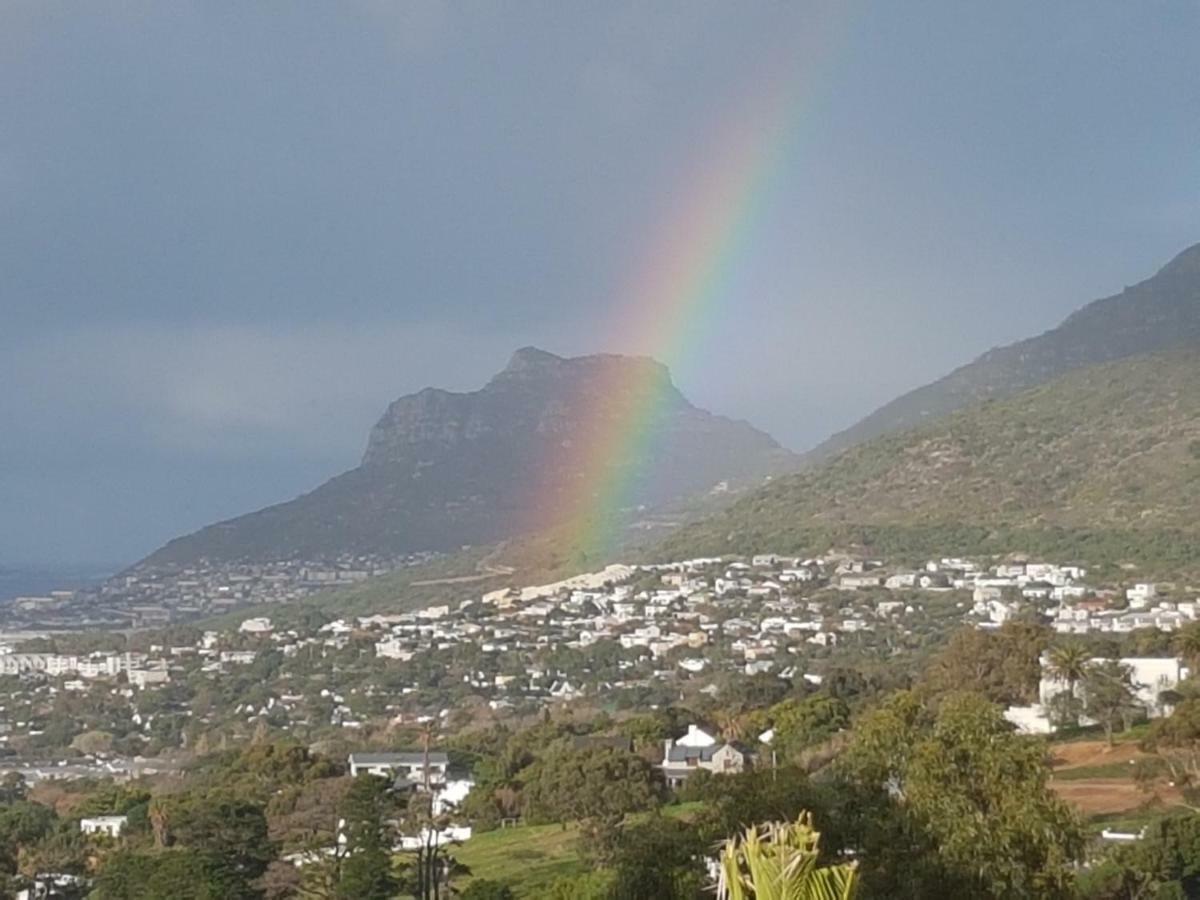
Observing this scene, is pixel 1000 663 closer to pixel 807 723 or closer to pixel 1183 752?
pixel 807 723

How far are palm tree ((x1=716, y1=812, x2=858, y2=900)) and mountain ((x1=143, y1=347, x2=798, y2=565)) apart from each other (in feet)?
388

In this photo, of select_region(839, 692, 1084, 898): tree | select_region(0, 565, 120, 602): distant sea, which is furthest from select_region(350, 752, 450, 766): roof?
select_region(0, 565, 120, 602): distant sea

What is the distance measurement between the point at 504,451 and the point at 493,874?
117m

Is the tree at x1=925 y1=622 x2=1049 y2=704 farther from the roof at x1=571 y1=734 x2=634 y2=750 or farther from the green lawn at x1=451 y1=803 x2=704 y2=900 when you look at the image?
the green lawn at x1=451 y1=803 x2=704 y2=900

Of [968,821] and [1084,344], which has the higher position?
[1084,344]

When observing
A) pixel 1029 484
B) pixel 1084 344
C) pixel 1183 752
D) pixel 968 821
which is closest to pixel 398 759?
pixel 1183 752

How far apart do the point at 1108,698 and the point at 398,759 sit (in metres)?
17.2

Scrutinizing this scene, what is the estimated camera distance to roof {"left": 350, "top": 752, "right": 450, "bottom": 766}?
118ft

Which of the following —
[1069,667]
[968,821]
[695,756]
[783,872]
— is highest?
[783,872]

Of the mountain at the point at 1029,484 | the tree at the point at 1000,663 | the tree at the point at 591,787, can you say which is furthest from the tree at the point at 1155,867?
the mountain at the point at 1029,484

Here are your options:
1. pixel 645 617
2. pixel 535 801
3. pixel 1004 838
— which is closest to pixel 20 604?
pixel 645 617

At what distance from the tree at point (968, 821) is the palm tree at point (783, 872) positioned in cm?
647

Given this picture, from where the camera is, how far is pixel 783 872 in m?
4.03

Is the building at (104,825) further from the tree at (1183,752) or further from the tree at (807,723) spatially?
the tree at (1183,752)
